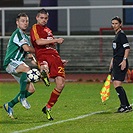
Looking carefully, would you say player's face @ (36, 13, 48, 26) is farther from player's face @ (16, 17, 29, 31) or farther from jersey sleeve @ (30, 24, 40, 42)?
player's face @ (16, 17, 29, 31)

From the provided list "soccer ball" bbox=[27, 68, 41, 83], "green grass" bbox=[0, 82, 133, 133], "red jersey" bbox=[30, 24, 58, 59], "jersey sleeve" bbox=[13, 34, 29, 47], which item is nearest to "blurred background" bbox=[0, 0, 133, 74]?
"green grass" bbox=[0, 82, 133, 133]

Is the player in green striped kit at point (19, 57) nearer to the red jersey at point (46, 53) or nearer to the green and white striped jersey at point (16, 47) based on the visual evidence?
the green and white striped jersey at point (16, 47)

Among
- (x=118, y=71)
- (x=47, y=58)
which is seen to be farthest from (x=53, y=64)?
(x=118, y=71)

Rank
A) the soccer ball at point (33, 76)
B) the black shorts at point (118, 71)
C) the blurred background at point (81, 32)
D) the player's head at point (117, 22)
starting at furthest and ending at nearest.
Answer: the blurred background at point (81, 32), the black shorts at point (118, 71), the player's head at point (117, 22), the soccer ball at point (33, 76)

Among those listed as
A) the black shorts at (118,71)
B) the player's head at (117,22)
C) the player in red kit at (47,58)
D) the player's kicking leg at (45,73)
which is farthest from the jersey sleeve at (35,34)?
the black shorts at (118,71)

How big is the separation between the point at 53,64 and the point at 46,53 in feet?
0.83

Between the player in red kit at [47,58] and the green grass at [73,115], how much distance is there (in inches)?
18.0

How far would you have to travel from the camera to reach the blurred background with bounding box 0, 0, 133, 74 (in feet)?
83.8

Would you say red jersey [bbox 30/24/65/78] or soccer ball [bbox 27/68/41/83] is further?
red jersey [bbox 30/24/65/78]

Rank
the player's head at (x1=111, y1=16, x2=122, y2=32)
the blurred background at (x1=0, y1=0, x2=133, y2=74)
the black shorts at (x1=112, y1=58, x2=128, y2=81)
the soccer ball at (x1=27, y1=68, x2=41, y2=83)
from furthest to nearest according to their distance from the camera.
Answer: the blurred background at (x1=0, y1=0, x2=133, y2=74) → the black shorts at (x1=112, y1=58, x2=128, y2=81) → the player's head at (x1=111, y1=16, x2=122, y2=32) → the soccer ball at (x1=27, y1=68, x2=41, y2=83)

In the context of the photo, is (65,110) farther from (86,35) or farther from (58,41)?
(86,35)

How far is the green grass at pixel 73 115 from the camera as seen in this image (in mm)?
12055

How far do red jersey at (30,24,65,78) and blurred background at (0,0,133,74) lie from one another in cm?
1162

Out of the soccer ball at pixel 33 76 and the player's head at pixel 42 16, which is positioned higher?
the player's head at pixel 42 16
